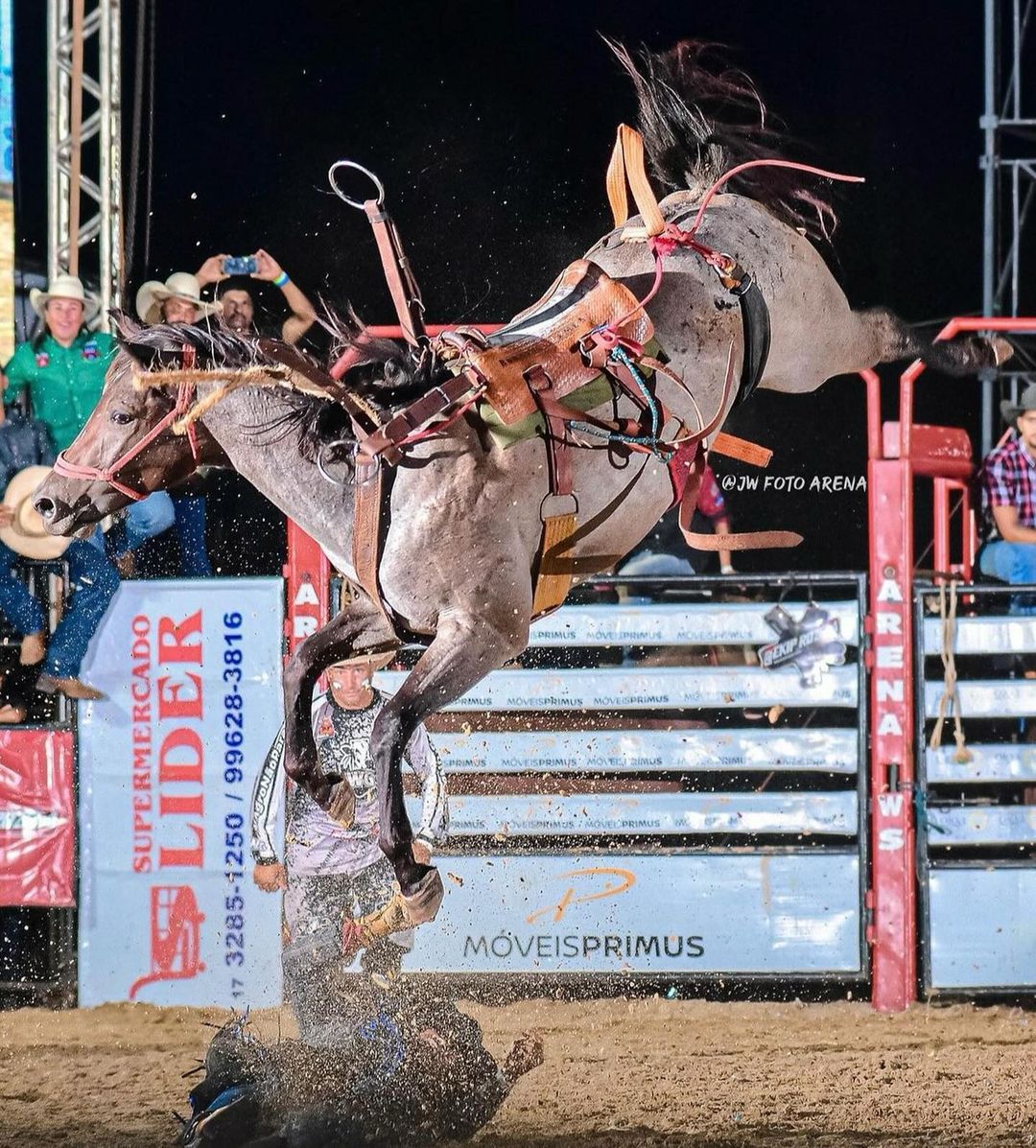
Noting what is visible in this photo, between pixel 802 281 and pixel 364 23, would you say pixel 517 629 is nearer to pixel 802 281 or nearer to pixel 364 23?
pixel 802 281

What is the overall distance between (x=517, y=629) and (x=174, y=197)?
182 inches

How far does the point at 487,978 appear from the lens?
615cm

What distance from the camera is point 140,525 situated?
6094 mm

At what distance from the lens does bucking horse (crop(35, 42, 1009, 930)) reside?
3.71 meters

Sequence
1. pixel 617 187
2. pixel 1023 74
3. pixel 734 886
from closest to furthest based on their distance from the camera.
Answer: pixel 617 187 → pixel 734 886 → pixel 1023 74

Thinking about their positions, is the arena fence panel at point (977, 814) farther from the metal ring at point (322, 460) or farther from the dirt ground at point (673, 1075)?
the metal ring at point (322, 460)

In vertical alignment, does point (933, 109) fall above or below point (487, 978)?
above

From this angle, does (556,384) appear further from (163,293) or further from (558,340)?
(163,293)

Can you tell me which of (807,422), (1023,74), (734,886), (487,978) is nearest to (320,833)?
(487,978)

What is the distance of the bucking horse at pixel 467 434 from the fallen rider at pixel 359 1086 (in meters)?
1.25

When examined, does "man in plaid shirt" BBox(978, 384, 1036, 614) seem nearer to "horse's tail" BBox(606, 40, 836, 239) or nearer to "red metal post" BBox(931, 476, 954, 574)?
"red metal post" BBox(931, 476, 954, 574)

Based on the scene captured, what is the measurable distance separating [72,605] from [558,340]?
124 inches

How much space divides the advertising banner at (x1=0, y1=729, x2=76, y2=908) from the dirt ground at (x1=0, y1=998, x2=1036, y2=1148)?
1.79ft

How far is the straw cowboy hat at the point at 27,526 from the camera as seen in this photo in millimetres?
5637
